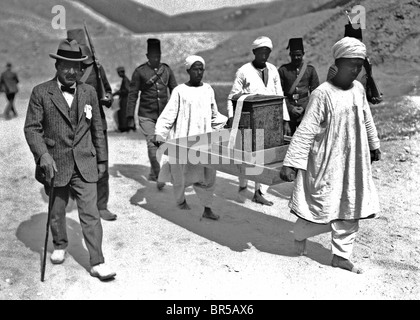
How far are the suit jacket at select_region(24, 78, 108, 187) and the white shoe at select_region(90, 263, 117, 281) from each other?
79 cm

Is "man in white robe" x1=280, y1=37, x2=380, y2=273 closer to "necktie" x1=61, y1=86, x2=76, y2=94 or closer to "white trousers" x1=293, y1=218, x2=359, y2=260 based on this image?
"white trousers" x1=293, y1=218, x2=359, y2=260

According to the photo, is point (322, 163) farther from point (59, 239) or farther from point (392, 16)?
point (392, 16)

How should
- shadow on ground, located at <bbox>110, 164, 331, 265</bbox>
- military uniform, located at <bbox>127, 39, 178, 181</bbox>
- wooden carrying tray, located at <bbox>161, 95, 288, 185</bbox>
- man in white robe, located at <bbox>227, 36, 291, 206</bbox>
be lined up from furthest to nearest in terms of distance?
military uniform, located at <bbox>127, 39, 178, 181</bbox>
man in white robe, located at <bbox>227, 36, 291, 206</bbox>
shadow on ground, located at <bbox>110, 164, 331, 265</bbox>
wooden carrying tray, located at <bbox>161, 95, 288, 185</bbox>

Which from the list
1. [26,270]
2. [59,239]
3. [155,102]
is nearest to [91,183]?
[59,239]

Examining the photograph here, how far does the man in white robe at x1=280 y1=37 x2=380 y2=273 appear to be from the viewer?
4.82m

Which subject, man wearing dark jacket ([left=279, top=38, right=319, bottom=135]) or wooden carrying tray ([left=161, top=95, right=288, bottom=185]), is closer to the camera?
wooden carrying tray ([left=161, top=95, right=288, bottom=185])

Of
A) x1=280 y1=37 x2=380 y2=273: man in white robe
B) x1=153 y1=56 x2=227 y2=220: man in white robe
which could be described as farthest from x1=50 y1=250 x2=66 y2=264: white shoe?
x1=280 y1=37 x2=380 y2=273: man in white robe

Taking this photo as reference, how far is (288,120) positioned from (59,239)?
11.1ft

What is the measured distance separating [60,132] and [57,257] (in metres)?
1.26

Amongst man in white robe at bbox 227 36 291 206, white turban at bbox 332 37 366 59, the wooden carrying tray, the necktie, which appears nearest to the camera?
white turban at bbox 332 37 366 59

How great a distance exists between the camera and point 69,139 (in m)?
4.86

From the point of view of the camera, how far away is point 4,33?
3716cm

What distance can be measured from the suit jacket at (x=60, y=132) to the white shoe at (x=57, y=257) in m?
0.81

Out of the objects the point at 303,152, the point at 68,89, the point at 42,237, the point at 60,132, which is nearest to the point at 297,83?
the point at 303,152
